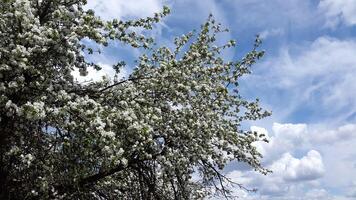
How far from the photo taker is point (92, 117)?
12336mm

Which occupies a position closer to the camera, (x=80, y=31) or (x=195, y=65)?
(x=80, y=31)

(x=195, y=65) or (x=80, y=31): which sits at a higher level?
(x=195, y=65)

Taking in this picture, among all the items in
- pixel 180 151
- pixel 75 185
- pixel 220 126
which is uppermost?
pixel 220 126

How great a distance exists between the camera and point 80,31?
12805 mm

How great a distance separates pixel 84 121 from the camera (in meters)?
12.6

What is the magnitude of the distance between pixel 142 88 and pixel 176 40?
465cm

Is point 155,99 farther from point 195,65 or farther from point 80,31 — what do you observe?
point 80,31

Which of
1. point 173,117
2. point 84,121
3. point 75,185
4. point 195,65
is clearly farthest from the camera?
point 195,65

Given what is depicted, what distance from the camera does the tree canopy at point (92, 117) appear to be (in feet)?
40.2

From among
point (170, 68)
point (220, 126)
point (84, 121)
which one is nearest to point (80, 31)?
point (84, 121)

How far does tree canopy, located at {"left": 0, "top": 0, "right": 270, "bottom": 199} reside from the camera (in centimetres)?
1224

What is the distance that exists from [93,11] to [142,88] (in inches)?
107

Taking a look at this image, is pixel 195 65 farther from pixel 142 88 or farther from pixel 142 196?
pixel 142 196

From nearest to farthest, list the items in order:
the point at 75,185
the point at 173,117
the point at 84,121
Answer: the point at 84,121 < the point at 75,185 < the point at 173,117
